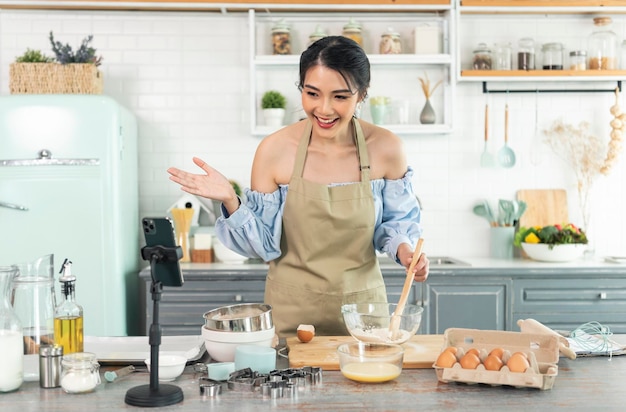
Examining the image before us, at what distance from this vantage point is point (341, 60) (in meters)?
2.88

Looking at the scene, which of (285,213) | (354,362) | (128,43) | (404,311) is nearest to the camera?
(354,362)

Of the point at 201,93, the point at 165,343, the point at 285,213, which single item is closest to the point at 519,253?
the point at 201,93

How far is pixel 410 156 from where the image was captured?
226 inches

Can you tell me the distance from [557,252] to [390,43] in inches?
71.8

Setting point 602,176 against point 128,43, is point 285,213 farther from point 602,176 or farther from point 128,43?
point 602,176

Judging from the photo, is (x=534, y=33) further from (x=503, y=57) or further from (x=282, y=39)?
(x=282, y=39)

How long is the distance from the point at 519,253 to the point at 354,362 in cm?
370

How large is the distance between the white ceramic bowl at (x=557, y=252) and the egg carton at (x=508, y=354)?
2992mm

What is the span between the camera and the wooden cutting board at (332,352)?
241 cm

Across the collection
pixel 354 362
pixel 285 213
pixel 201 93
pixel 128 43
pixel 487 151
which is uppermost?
pixel 128 43

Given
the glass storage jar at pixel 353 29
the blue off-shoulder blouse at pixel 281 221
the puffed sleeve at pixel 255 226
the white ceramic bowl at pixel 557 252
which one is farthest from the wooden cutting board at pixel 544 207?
the puffed sleeve at pixel 255 226

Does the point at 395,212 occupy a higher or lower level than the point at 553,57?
lower

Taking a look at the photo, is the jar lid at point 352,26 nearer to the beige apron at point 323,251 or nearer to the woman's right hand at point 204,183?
the beige apron at point 323,251

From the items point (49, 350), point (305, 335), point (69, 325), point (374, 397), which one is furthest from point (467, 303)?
point (49, 350)
